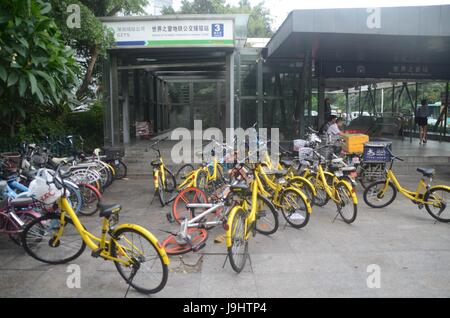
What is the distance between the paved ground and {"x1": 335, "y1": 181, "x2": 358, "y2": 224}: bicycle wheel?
116 millimetres

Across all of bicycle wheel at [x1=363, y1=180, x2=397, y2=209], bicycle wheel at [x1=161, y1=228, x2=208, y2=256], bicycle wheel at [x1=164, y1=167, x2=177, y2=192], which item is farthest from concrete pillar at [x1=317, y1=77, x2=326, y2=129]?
bicycle wheel at [x1=161, y1=228, x2=208, y2=256]

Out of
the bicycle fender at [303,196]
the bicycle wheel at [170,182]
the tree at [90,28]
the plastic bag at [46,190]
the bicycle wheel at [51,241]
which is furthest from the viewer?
the tree at [90,28]

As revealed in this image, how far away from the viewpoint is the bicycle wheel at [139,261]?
3.67 m

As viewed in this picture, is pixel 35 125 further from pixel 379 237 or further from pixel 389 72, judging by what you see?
pixel 389 72

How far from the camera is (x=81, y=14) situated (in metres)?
8.91

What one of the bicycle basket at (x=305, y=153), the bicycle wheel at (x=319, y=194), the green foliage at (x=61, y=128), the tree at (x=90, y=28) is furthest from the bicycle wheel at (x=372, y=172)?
the green foliage at (x=61, y=128)

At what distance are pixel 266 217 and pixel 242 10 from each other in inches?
1180

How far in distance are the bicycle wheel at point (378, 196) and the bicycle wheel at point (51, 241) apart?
4.54 metres

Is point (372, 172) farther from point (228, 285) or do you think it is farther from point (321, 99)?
point (228, 285)

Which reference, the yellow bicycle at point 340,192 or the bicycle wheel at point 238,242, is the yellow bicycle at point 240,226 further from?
the yellow bicycle at point 340,192

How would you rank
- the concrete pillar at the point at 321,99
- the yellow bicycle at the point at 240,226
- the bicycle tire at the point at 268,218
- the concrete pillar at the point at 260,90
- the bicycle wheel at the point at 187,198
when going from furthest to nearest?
the concrete pillar at the point at 260,90 < the concrete pillar at the point at 321,99 < the bicycle wheel at the point at 187,198 < the bicycle tire at the point at 268,218 < the yellow bicycle at the point at 240,226

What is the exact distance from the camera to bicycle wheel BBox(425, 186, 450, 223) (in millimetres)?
5844

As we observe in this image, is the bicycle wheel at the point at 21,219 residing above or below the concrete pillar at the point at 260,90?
below

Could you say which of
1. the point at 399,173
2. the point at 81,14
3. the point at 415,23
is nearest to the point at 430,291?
the point at 415,23
